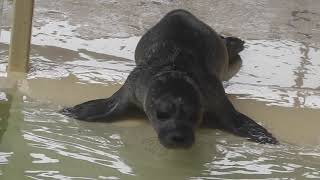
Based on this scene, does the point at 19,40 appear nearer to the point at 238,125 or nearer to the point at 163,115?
the point at 163,115

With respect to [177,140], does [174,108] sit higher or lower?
higher

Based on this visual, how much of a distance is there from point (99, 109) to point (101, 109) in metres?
0.01

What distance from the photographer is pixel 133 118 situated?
4148 mm

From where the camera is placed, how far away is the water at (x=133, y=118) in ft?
11.5

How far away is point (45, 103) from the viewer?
420 centimetres

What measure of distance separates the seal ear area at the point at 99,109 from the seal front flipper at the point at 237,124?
19.4 inches

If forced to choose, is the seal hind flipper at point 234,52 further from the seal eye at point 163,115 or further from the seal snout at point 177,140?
the seal snout at point 177,140

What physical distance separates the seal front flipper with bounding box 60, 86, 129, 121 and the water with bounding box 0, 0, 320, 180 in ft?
0.21

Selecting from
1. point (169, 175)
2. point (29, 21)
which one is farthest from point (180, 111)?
point (29, 21)

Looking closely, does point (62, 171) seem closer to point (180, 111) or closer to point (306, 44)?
point (180, 111)

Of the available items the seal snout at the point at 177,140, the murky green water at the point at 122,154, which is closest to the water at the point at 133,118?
the murky green water at the point at 122,154

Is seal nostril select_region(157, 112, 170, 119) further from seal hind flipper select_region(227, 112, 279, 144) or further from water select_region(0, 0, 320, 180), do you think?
seal hind flipper select_region(227, 112, 279, 144)

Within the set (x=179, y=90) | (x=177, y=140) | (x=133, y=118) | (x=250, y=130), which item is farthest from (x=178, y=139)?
(x=133, y=118)

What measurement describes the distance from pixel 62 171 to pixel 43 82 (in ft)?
4.03
